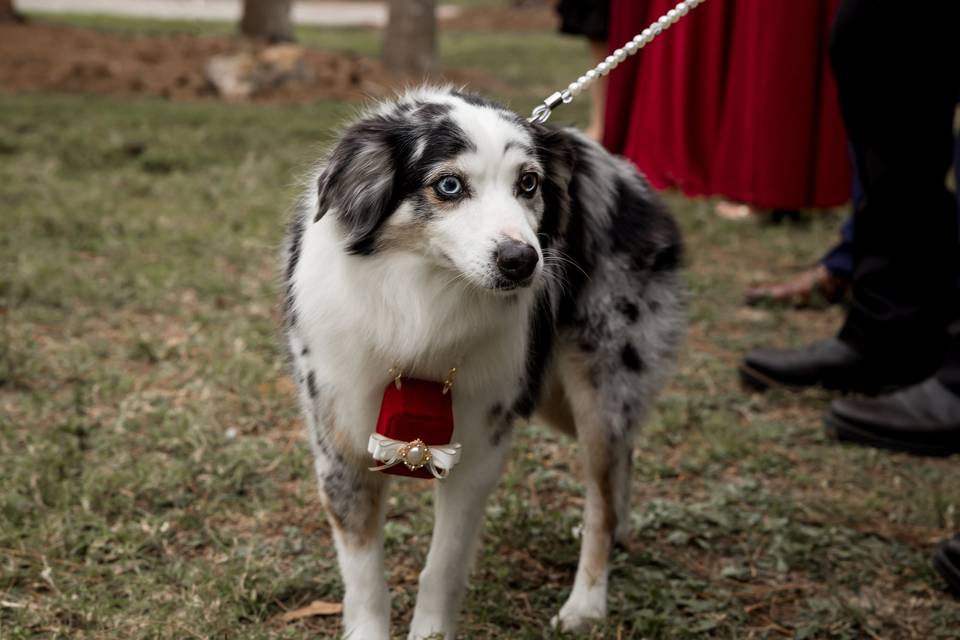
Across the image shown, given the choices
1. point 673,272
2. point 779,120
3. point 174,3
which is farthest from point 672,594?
point 174,3

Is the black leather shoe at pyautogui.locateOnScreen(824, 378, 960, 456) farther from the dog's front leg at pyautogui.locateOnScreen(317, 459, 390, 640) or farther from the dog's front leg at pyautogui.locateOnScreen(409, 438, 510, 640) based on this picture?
the dog's front leg at pyautogui.locateOnScreen(317, 459, 390, 640)

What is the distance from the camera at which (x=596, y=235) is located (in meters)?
2.73

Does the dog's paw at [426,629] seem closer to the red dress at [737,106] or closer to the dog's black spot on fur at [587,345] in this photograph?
the dog's black spot on fur at [587,345]

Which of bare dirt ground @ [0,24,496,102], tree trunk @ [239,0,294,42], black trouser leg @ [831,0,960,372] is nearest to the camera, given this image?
black trouser leg @ [831,0,960,372]

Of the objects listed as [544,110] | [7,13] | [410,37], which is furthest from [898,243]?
[7,13]

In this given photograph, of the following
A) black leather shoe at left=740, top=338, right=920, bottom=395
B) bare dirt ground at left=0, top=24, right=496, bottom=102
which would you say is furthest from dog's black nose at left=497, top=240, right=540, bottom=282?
bare dirt ground at left=0, top=24, right=496, bottom=102

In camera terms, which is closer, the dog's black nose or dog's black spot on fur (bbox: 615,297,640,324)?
the dog's black nose

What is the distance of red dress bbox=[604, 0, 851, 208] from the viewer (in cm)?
468

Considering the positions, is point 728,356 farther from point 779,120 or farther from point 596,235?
point 596,235

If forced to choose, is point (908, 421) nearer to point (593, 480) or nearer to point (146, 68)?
point (593, 480)

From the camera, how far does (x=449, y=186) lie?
221 cm

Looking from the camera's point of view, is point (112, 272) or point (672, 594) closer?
point (672, 594)

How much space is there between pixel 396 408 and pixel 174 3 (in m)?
19.7

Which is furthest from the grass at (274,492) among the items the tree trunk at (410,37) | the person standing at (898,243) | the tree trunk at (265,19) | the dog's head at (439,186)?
the tree trunk at (265,19)
